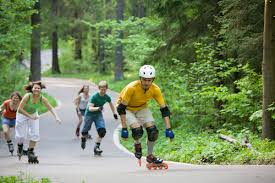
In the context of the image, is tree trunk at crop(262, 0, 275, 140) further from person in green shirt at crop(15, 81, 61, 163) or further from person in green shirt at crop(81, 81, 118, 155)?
person in green shirt at crop(15, 81, 61, 163)

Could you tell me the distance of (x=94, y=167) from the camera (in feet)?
39.8

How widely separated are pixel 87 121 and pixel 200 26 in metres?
6.13

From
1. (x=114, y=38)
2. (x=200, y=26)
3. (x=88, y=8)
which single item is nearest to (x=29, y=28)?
(x=200, y=26)

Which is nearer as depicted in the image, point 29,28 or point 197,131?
point 197,131

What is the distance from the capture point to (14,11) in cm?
2162

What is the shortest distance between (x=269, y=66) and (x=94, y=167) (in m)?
4.52

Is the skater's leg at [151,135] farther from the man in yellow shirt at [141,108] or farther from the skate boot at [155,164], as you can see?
the skate boot at [155,164]

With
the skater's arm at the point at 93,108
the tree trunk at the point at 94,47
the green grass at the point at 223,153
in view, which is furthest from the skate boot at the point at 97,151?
the tree trunk at the point at 94,47

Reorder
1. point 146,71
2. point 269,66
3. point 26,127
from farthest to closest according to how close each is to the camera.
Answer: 1. point 26,127
2. point 269,66
3. point 146,71

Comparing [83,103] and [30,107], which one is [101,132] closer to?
[30,107]

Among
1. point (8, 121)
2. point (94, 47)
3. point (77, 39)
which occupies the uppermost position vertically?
point (77, 39)

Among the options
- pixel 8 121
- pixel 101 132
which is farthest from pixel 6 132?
pixel 101 132

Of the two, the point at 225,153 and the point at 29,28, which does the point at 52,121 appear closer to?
the point at 29,28

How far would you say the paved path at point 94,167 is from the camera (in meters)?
9.09
